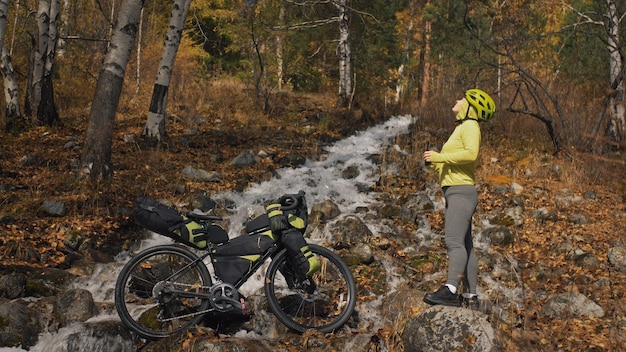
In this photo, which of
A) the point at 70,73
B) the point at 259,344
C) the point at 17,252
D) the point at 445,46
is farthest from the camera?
the point at 445,46

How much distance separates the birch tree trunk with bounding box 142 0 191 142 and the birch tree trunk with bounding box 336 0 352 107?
792cm

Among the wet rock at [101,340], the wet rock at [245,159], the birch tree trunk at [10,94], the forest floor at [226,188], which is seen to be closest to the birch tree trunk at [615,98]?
the forest floor at [226,188]

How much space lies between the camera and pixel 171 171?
32.8 ft

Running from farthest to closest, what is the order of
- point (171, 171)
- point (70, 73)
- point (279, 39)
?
point (279, 39) < point (70, 73) < point (171, 171)

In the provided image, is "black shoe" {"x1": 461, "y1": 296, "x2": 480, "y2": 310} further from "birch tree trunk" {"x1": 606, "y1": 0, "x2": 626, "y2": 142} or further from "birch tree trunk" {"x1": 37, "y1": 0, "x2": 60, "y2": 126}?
"birch tree trunk" {"x1": 37, "y1": 0, "x2": 60, "y2": 126}

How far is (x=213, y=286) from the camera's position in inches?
187

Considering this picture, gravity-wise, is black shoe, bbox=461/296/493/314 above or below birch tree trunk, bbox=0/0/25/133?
below

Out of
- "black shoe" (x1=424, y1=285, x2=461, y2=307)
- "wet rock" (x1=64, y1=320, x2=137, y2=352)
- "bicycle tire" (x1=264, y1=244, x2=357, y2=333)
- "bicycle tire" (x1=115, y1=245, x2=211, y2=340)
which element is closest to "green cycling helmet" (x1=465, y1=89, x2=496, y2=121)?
"black shoe" (x1=424, y1=285, x2=461, y2=307)

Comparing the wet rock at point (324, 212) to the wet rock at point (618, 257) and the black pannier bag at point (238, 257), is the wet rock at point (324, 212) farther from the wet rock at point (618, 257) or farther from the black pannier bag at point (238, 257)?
the wet rock at point (618, 257)

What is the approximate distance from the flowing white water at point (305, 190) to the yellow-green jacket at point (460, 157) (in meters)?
2.23

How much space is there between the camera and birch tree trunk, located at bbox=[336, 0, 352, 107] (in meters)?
18.4

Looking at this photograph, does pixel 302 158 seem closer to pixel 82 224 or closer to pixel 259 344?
pixel 82 224

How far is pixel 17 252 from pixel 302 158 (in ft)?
23.9

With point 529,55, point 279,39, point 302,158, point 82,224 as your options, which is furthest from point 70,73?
point 529,55
